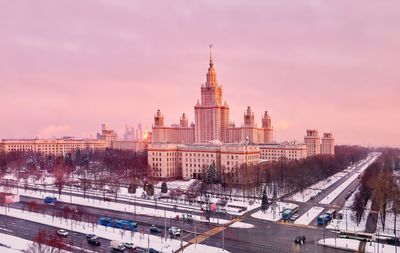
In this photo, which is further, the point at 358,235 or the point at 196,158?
the point at 196,158

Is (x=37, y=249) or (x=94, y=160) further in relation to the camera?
(x=94, y=160)

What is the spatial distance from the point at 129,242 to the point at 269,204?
70.4 ft

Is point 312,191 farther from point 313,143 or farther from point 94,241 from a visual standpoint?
point 313,143

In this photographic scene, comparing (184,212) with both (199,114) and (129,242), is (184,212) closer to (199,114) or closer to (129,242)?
(129,242)

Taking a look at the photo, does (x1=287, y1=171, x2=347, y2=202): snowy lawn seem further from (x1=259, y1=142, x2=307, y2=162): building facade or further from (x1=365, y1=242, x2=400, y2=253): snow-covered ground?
(x1=365, y1=242, x2=400, y2=253): snow-covered ground

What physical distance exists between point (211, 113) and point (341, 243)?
73191 millimetres

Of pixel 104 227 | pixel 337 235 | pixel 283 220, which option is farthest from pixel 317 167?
pixel 104 227

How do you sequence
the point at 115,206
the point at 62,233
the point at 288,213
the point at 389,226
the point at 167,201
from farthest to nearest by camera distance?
the point at 167,201 < the point at 115,206 < the point at 288,213 < the point at 389,226 < the point at 62,233

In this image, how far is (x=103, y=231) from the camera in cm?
3353

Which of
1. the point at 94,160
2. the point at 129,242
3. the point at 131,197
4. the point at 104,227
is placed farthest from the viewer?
the point at 94,160

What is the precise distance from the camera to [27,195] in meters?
53.5

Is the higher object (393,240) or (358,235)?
(358,235)

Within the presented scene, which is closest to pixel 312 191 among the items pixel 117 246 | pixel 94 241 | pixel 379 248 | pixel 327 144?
pixel 379 248

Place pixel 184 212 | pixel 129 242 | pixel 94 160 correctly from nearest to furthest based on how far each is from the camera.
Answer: pixel 129 242
pixel 184 212
pixel 94 160
